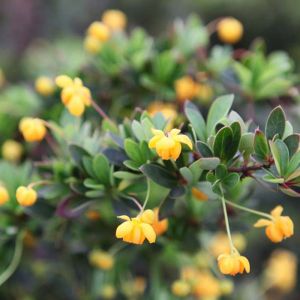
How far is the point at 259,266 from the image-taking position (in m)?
2.52

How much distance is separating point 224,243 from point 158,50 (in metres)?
0.60

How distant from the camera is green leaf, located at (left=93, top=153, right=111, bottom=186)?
3.11ft

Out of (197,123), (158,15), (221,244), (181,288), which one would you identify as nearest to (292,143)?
(197,123)

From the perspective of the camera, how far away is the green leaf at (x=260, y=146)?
826mm

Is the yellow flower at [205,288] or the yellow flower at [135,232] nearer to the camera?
the yellow flower at [135,232]

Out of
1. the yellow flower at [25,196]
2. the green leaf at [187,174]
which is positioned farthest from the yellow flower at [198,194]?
the yellow flower at [25,196]

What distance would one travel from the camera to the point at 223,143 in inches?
33.1

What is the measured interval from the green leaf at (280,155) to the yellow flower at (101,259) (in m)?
0.50

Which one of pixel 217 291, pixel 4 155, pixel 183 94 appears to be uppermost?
pixel 183 94

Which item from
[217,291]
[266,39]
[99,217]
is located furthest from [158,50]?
[266,39]

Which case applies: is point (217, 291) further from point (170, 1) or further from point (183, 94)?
point (170, 1)

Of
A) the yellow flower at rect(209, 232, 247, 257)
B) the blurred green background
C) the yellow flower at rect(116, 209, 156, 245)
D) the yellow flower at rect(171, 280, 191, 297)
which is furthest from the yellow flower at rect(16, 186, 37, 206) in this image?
the blurred green background

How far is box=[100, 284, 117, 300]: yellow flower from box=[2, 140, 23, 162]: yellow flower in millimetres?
350

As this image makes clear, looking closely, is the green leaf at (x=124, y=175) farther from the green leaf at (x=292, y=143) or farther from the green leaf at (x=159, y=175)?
the green leaf at (x=292, y=143)
